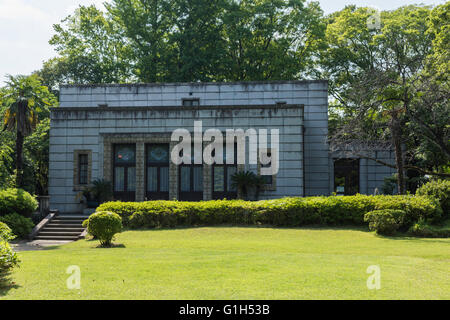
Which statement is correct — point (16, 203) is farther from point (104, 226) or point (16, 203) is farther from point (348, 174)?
point (348, 174)

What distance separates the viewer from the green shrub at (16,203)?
21219mm

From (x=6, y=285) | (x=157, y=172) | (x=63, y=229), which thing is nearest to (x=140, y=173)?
(x=157, y=172)

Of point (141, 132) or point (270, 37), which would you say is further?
point (270, 37)

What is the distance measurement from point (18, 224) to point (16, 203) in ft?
4.40

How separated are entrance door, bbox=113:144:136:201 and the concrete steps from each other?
137 inches

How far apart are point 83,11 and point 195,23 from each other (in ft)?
40.9

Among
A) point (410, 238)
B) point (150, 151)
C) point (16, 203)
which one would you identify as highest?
point (150, 151)

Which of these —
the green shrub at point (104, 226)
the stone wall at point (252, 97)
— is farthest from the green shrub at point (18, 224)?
the stone wall at point (252, 97)

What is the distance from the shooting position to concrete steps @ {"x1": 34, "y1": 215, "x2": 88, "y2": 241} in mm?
20828

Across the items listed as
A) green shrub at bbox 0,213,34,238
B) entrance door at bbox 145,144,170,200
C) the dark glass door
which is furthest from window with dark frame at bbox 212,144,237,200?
green shrub at bbox 0,213,34,238

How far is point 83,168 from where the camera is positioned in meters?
26.5

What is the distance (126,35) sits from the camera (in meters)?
41.9

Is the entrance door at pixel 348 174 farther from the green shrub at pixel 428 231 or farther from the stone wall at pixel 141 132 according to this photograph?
the green shrub at pixel 428 231
